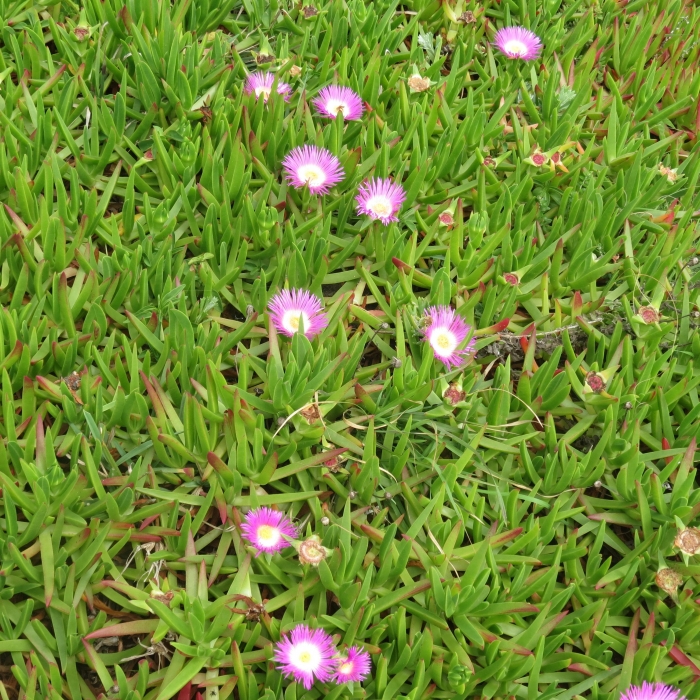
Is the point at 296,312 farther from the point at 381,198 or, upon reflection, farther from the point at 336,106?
the point at 336,106

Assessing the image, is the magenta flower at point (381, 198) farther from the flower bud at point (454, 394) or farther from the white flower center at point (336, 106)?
the flower bud at point (454, 394)

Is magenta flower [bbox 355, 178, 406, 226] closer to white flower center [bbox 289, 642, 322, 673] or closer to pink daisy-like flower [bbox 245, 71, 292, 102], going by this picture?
pink daisy-like flower [bbox 245, 71, 292, 102]

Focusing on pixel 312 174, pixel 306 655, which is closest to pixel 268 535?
pixel 306 655

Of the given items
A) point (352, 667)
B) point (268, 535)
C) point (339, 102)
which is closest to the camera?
point (352, 667)

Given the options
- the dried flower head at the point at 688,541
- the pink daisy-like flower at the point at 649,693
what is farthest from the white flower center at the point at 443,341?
the pink daisy-like flower at the point at 649,693

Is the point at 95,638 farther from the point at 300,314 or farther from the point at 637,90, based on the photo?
the point at 637,90

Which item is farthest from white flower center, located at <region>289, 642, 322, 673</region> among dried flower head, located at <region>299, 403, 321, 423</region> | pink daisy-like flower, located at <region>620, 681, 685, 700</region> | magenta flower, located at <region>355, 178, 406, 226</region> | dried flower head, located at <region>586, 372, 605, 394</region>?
magenta flower, located at <region>355, 178, 406, 226</region>

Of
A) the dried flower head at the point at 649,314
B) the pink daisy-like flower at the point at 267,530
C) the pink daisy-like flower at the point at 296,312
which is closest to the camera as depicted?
the pink daisy-like flower at the point at 267,530
